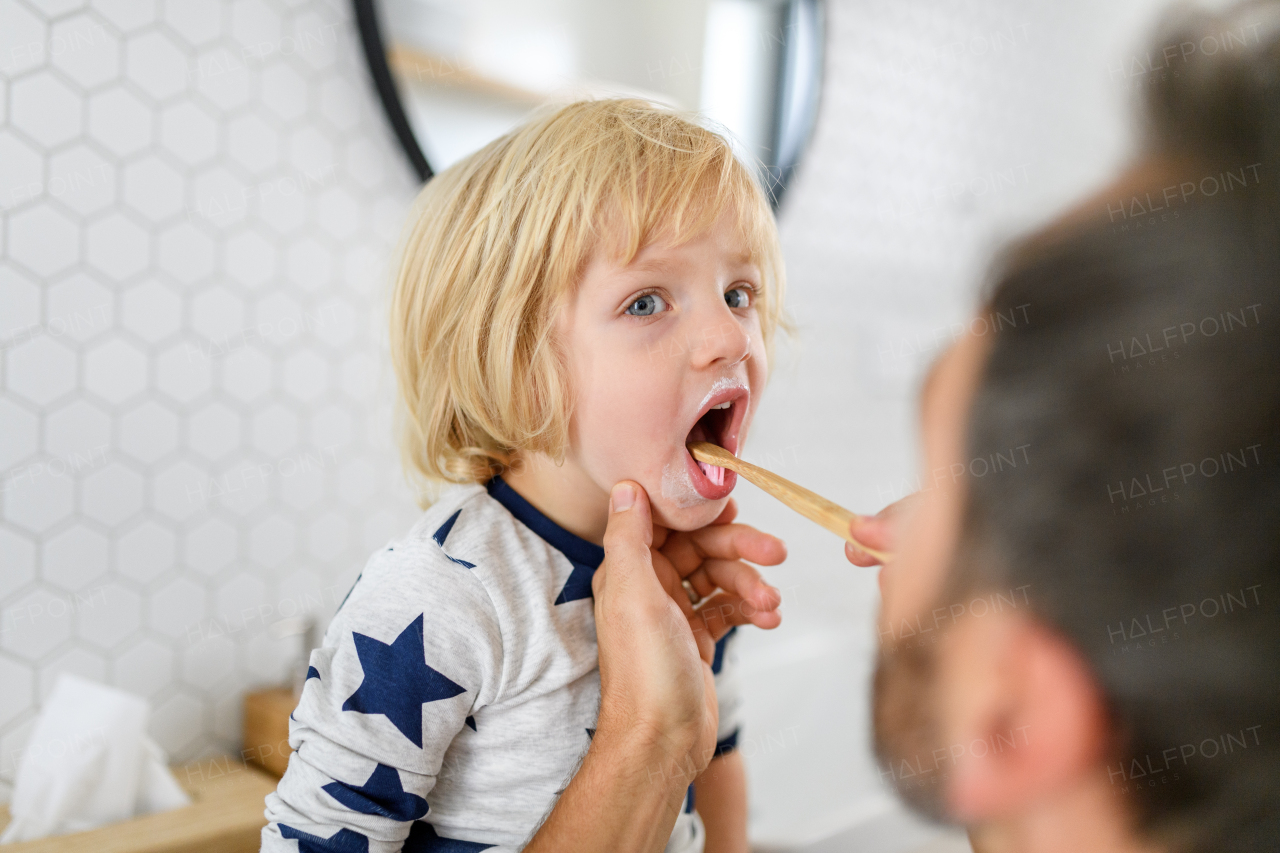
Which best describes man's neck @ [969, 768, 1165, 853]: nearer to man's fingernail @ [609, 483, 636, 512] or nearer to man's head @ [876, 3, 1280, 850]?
man's head @ [876, 3, 1280, 850]

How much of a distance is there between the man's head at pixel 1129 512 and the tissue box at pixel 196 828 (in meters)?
0.95

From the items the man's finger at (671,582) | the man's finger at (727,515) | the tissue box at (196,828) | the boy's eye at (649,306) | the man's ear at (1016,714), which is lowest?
the tissue box at (196,828)

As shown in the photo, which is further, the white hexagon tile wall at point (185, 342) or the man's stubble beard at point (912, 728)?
the white hexagon tile wall at point (185, 342)

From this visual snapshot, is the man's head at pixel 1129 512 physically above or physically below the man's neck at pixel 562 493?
above

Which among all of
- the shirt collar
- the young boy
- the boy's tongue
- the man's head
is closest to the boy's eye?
the young boy

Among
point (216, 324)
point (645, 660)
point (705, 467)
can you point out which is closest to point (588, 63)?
point (216, 324)

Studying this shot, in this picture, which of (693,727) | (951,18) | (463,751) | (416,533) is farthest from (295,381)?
(951,18)

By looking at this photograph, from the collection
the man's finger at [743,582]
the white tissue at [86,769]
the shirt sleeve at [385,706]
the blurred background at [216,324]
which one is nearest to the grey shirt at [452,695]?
the shirt sleeve at [385,706]

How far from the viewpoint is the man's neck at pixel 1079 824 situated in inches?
5.5

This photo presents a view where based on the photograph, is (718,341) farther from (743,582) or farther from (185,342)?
(185,342)

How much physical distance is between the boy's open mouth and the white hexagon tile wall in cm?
66

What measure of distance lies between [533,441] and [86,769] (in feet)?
2.11

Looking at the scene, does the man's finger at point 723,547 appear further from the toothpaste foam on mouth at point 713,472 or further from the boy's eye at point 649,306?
the boy's eye at point 649,306

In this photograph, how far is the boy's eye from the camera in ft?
2.20
